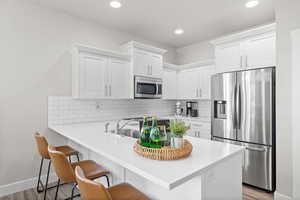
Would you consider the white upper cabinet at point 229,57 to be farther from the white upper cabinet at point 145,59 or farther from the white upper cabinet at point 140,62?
the white upper cabinet at point 140,62

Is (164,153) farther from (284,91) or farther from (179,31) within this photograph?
(179,31)

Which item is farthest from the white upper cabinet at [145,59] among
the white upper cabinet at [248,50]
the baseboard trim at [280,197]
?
the baseboard trim at [280,197]

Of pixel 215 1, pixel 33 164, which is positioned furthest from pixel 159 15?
pixel 33 164

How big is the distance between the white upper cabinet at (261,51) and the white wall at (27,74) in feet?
9.72

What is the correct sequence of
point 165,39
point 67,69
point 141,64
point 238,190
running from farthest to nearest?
point 165,39
point 141,64
point 67,69
point 238,190

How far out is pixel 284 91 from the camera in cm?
216

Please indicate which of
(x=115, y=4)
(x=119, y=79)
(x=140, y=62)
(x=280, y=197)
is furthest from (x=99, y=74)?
(x=280, y=197)

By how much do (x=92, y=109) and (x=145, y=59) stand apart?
1.43m

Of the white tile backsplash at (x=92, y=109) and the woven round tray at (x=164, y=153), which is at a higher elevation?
the white tile backsplash at (x=92, y=109)

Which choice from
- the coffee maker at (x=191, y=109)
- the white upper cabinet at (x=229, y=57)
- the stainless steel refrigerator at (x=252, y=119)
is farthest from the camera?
the coffee maker at (x=191, y=109)

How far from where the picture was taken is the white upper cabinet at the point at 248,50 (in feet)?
8.63

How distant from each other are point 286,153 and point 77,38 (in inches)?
139

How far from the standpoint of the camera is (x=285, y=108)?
2.16 meters

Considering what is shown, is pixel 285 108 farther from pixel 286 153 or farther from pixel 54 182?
pixel 54 182
